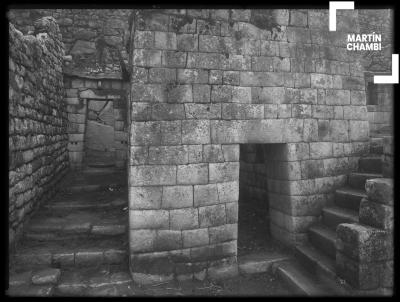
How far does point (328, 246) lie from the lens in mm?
3922

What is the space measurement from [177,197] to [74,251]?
171 centimetres

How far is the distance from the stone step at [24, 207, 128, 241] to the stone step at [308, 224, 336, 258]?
9.52 ft

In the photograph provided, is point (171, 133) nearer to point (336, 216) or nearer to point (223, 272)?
point (223, 272)

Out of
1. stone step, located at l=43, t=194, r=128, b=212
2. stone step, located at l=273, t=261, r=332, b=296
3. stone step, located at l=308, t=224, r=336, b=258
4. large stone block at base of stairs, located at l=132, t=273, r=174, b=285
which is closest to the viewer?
stone step, located at l=273, t=261, r=332, b=296

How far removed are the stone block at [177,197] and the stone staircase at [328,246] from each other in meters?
1.65

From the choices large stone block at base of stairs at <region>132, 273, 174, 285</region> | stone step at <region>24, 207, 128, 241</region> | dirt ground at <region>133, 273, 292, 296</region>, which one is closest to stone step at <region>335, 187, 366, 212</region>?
dirt ground at <region>133, 273, 292, 296</region>

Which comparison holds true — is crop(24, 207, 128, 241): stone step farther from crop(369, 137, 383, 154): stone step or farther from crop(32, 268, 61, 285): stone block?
crop(369, 137, 383, 154): stone step

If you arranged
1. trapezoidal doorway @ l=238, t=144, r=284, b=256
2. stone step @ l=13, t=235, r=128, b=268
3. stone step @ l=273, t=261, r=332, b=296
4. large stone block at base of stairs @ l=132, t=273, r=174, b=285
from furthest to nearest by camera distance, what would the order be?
trapezoidal doorway @ l=238, t=144, r=284, b=256 < stone step @ l=13, t=235, r=128, b=268 < large stone block at base of stairs @ l=132, t=273, r=174, b=285 < stone step @ l=273, t=261, r=332, b=296

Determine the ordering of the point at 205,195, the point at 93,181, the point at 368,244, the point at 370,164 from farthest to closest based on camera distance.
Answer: the point at 93,181 → the point at 370,164 → the point at 205,195 → the point at 368,244

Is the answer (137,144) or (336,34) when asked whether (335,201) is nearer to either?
(336,34)

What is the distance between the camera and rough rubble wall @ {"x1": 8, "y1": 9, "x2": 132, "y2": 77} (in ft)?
28.0

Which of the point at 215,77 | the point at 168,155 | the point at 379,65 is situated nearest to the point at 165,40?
the point at 215,77

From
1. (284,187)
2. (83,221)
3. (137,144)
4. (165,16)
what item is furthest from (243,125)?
(83,221)

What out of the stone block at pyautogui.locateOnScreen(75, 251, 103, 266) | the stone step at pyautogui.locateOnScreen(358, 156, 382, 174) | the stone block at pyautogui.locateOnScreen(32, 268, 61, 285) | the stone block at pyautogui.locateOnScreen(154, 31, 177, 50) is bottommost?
the stone block at pyautogui.locateOnScreen(32, 268, 61, 285)
